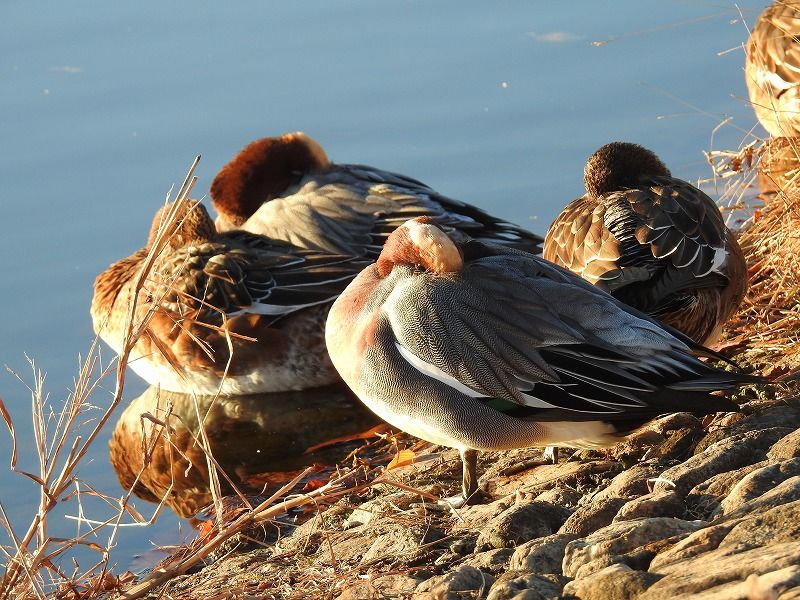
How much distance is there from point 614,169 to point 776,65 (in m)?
2.21

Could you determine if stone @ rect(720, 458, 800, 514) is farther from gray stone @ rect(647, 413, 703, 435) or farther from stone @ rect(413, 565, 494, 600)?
gray stone @ rect(647, 413, 703, 435)

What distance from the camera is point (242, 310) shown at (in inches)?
277

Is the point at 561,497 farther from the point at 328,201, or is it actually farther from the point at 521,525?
the point at 328,201

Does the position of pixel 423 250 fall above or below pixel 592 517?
above

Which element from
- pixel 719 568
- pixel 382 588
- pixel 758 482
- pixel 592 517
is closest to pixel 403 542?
pixel 382 588

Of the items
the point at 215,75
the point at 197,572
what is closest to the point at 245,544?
the point at 197,572

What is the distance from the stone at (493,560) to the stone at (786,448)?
0.82m

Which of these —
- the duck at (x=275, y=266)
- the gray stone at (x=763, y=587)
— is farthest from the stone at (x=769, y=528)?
the duck at (x=275, y=266)

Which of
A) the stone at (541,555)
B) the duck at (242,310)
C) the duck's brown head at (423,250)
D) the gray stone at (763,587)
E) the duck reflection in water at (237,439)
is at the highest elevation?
the duck's brown head at (423,250)

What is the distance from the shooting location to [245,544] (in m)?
4.80

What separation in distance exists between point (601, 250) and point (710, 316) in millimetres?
527

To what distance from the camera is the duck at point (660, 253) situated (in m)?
4.91

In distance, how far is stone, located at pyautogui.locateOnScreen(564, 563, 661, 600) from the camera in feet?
9.38

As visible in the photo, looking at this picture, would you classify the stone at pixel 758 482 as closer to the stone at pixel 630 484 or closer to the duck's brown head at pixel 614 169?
the stone at pixel 630 484
